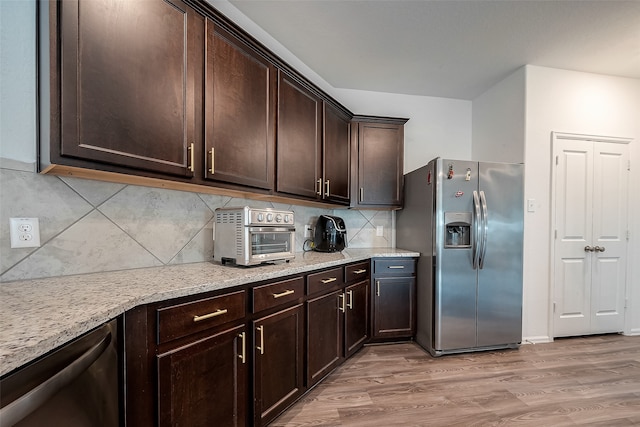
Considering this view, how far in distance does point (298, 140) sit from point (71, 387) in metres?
1.85

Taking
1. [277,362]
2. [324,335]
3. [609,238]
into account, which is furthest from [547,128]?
[277,362]

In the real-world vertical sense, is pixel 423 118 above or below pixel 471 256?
above

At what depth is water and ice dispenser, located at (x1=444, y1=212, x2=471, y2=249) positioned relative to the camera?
246 centimetres

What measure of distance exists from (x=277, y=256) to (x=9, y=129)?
4.32 feet

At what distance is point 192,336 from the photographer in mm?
1133

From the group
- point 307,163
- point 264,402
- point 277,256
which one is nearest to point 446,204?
point 307,163

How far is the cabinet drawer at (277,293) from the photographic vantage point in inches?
55.8

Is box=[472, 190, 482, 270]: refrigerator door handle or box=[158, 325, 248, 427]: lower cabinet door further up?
box=[472, 190, 482, 270]: refrigerator door handle

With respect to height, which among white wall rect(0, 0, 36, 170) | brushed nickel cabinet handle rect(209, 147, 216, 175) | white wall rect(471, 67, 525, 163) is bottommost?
brushed nickel cabinet handle rect(209, 147, 216, 175)

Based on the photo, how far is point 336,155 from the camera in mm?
2658

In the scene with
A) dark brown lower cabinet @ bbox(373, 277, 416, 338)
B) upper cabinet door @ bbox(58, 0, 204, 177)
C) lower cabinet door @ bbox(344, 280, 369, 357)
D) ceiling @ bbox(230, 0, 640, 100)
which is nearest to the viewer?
upper cabinet door @ bbox(58, 0, 204, 177)

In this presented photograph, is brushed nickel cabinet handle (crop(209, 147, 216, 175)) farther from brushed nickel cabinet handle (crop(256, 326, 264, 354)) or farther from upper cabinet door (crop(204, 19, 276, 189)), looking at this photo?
brushed nickel cabinet handle (crop(256, 326, 264, 354))

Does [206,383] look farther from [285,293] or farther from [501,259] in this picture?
[501,259]

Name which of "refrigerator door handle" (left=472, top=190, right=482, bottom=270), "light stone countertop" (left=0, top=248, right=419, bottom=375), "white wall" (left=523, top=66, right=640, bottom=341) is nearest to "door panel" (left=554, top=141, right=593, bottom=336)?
"white wall" (left=523, top=66, right=640, bottom=341)
